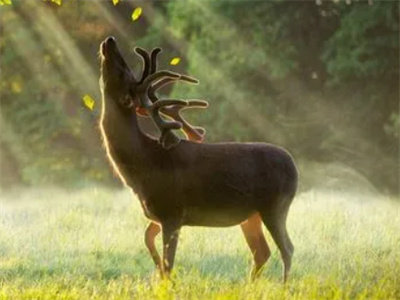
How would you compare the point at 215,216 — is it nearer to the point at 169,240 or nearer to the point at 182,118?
the point at 169,240

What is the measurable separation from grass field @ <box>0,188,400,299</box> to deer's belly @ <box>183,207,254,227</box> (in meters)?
0.46

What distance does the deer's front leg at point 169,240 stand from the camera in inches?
322

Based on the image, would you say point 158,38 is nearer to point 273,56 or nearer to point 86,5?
point 86,5

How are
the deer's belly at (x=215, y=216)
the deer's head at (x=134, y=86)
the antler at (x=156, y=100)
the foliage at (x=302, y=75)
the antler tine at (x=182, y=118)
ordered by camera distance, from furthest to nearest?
the foliage at (x=302, y=75) → the antler tine at (x=182, y=118) → the deer's belly at (x=215, y=216) → the antler at (x=156, y=100) → the deer's head at (x=134, y=86)

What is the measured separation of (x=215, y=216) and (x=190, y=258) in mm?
2255

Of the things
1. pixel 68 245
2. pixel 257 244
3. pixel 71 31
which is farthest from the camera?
pixel 71 31

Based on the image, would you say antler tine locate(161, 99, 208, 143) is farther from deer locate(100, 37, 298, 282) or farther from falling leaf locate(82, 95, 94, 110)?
falling leaf locate(82, 95, 94, 110)

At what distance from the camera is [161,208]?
8.22m

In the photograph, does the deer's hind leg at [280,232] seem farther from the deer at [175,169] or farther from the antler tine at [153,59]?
the antler tine at [153,59]

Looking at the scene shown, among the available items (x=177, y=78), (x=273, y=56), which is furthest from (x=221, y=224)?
(x=273, y=56)

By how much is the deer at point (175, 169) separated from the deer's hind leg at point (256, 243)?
0.25 m

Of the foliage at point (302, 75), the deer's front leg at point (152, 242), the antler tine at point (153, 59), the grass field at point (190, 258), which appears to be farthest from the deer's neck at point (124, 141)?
the foliage at point (302, 75)

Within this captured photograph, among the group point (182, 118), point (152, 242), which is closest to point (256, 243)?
point (152, 242)

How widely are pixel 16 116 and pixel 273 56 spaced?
8.44 m
